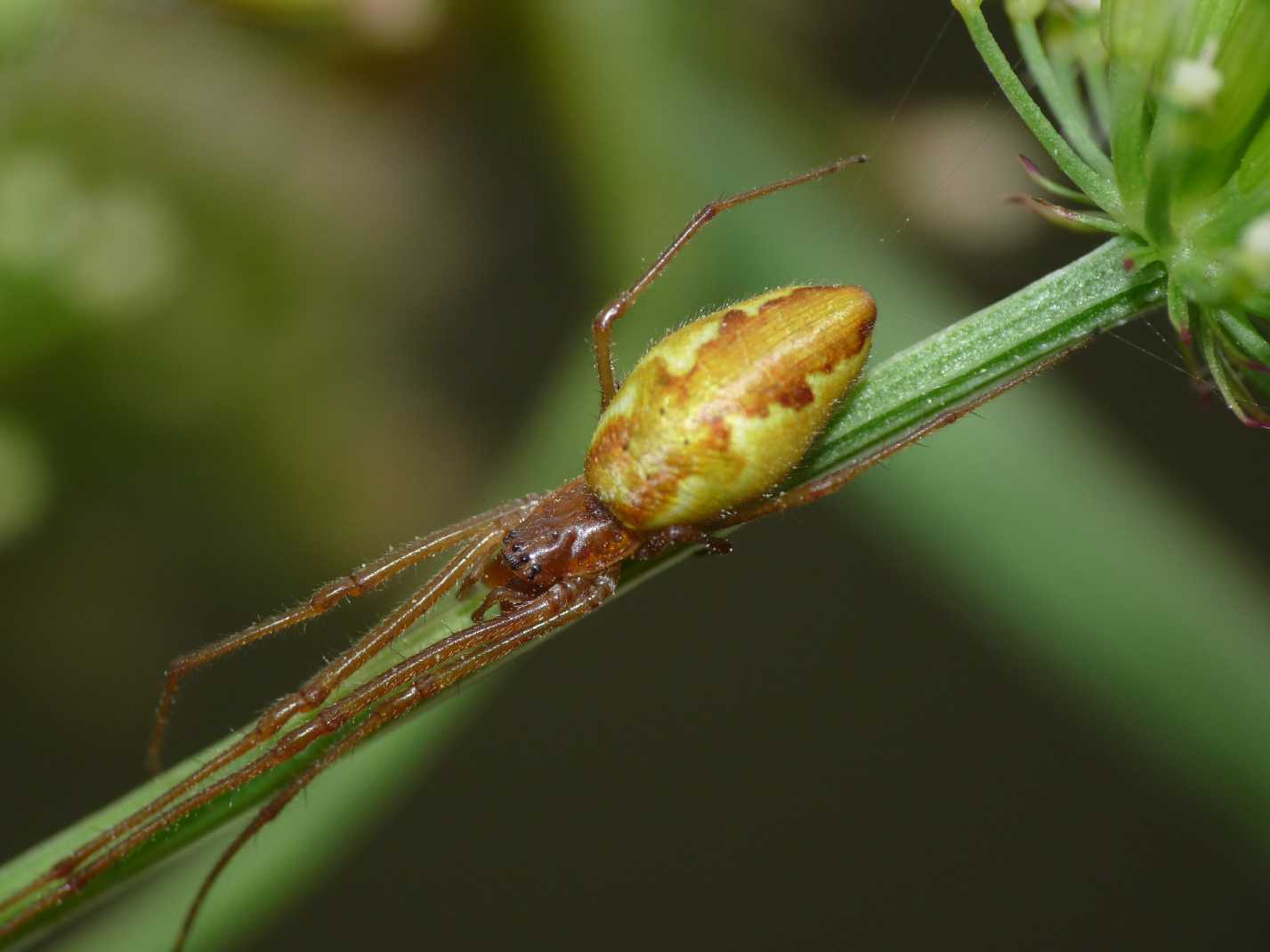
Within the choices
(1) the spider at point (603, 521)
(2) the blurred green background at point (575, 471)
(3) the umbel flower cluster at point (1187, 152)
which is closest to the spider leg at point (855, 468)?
(1) the spider at point (603, 521)

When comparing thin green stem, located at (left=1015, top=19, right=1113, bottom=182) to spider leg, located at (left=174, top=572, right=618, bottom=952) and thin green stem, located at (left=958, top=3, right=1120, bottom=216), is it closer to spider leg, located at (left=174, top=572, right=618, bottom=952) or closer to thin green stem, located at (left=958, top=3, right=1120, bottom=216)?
thin green stem, located at (left=958, top=3, right=1120, bottom=216)

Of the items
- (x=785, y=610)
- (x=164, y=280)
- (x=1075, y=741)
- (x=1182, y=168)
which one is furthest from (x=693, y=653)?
(x=1182, y=168)

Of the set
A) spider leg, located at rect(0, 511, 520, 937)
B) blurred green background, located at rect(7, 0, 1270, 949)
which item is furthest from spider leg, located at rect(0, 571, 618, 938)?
blurred green background, located at rect(7, 0, 1270, 949)

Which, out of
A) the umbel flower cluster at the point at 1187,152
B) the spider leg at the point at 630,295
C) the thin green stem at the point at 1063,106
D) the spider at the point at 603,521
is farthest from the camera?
the spider leg at the point at 630,295

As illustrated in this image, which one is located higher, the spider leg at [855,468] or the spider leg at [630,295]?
the spider leg at [630,295]

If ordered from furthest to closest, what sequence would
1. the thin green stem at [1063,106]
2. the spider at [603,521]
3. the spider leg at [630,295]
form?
the spider leg at [630,295], the spider at [603,521], the thin green stem at [1063,106]

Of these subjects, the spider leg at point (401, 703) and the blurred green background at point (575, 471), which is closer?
the spider leg at point (401, 703)

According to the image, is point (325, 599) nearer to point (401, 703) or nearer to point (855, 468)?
point (401, 703)

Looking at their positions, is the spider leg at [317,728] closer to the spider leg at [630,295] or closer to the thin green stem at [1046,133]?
the spider leg at [630,295]
